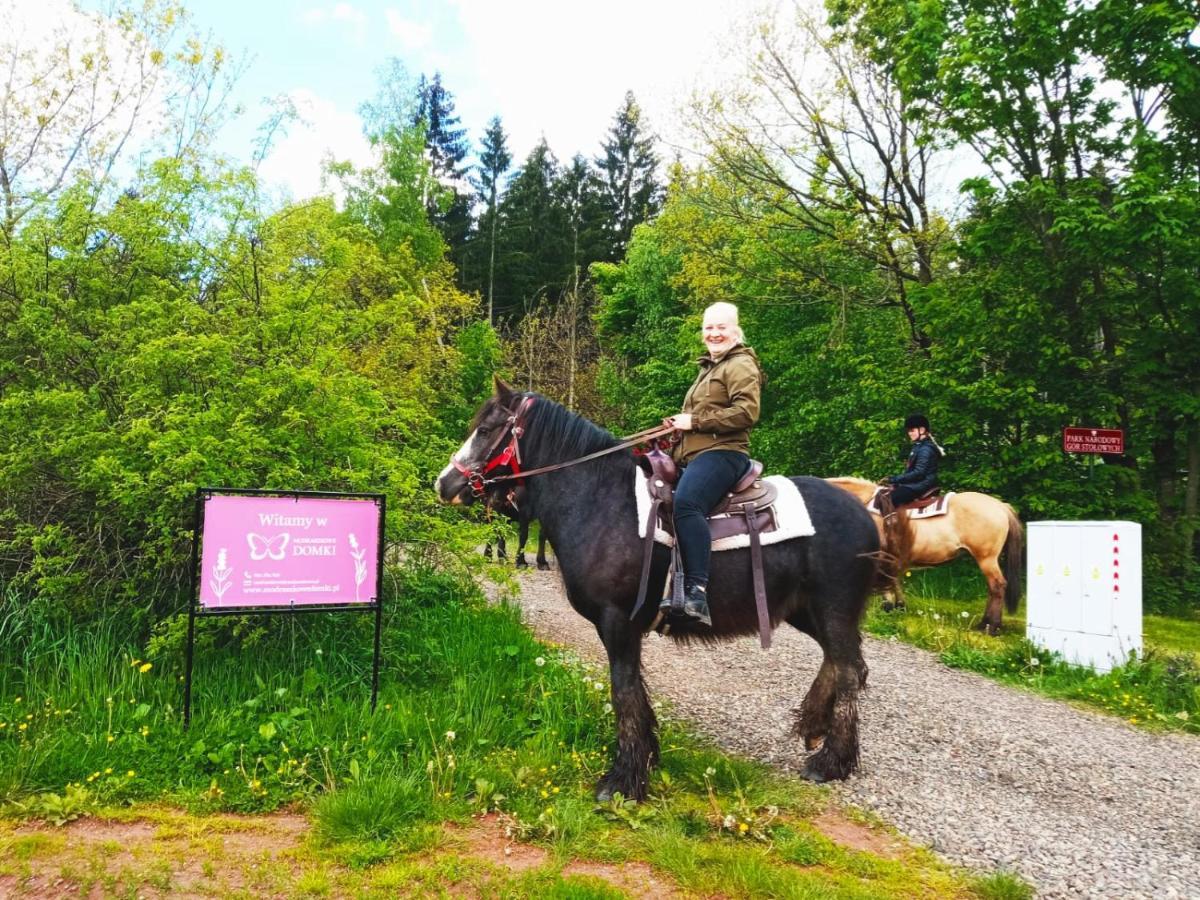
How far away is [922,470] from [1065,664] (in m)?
2.77

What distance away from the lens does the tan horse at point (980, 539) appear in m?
9.60

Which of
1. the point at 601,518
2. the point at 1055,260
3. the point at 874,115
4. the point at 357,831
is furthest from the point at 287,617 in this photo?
the point at 874,115

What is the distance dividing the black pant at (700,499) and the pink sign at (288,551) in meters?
2.27

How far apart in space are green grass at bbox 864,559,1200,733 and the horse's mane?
546 cm

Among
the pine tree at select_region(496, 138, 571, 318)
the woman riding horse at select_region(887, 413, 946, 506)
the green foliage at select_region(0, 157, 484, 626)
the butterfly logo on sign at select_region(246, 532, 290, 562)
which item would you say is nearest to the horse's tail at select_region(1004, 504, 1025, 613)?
the woman riding horse at select_region(887, 413, 946, 506)

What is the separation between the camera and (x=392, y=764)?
4.16 metres

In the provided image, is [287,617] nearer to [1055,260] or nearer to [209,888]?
[209,888]

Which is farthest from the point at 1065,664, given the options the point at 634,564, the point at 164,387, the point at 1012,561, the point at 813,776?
the point at 164,387

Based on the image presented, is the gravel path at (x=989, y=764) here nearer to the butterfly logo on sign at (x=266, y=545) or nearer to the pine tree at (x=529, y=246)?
the butterfly logo on sign at (x=266, y=545)

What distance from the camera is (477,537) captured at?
624 cm

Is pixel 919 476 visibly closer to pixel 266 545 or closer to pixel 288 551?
pixel 288 551

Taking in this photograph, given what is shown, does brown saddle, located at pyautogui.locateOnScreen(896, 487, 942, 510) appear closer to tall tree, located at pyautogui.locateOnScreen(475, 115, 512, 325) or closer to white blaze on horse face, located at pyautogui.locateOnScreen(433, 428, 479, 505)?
white blaze on horse face, located at pyautogui.locateOnScreen(433, 428, 479, 505)

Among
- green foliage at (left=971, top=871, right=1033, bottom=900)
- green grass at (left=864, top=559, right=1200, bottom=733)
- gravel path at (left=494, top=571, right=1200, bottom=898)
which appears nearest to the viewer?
green foliage at (left=971, top=871, right=1033, bottom=900)

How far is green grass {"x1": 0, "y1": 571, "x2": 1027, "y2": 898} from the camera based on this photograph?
337cm
